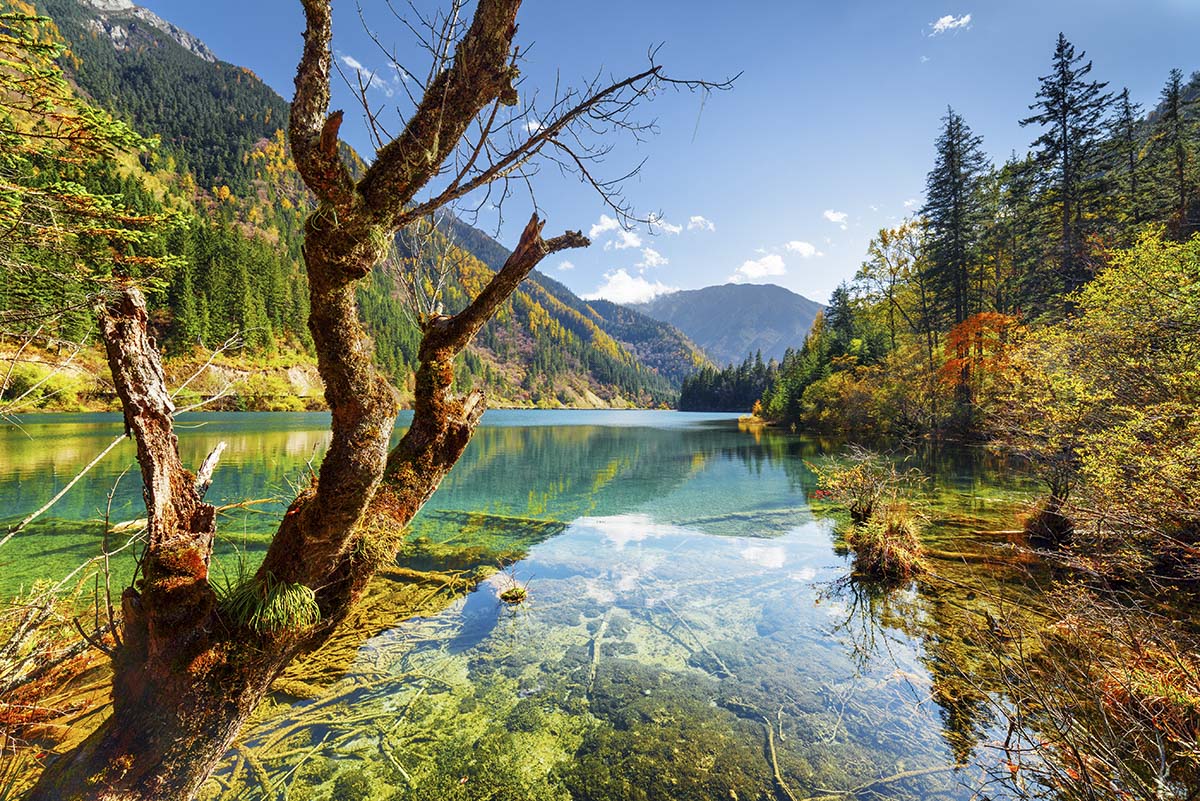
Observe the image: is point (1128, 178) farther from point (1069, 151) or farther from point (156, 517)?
point (156, 517)

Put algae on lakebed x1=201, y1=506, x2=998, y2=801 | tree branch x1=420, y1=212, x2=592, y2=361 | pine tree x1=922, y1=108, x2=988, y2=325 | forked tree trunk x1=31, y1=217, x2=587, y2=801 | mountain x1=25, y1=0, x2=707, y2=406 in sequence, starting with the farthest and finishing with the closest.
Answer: mountain x1=25, y1=0, x2=707, y2=406
pine tree x1=922, y1=108, x2=988, y2=325
algae on lakebed x1=201, y1=506, x2=998, y2=801
tree branch x1=420, y1=212, x2=592, y2=361
forked tree trunk x1=31, y1=217, x2=587, y2=801

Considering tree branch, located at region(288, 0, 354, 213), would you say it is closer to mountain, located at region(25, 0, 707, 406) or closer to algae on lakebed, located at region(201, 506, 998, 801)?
algae on lakebed, located at region(201, 506, 998, 801)

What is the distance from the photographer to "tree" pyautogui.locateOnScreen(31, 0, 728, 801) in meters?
1.81

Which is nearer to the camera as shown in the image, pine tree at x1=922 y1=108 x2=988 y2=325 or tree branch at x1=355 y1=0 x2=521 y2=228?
tree branch at x1=355 y1=0 x2=521 y2=228

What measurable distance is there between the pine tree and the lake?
67.6ft

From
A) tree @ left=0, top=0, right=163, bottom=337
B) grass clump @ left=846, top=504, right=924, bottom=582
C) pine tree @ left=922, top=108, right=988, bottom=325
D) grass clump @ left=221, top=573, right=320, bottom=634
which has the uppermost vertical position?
pine tree @ left=922, top=108, right=988, bottom=325

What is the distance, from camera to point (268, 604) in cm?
215

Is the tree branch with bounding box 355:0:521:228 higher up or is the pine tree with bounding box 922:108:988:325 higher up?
the pine tree with bounding box 922:108:988:325

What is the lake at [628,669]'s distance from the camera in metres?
3.67

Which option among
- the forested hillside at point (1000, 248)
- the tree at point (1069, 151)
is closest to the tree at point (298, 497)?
the forested hillside at point (1000, 248)

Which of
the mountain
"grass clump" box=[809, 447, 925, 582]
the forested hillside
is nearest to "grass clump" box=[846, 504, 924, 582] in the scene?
"grass clump" box=[809, 447, 925, 582]

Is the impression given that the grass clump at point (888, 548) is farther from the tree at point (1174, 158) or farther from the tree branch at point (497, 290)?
the tree at point (1174, 158)

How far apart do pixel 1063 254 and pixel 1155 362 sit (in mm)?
20852

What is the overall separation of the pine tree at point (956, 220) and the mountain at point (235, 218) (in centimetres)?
4229
